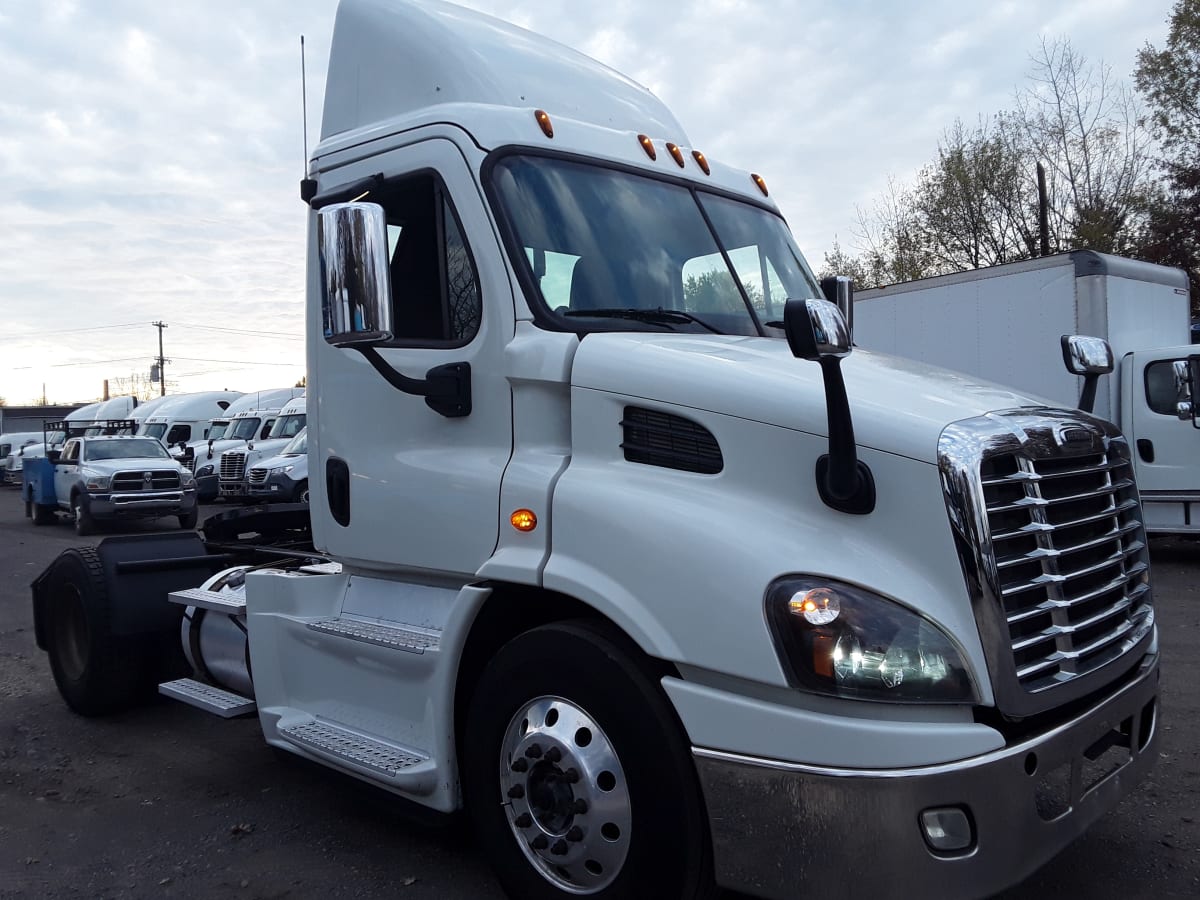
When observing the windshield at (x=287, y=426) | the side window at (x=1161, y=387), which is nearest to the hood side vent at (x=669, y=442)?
the side window at (x=1161, y=387)

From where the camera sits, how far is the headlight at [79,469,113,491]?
19047 mm

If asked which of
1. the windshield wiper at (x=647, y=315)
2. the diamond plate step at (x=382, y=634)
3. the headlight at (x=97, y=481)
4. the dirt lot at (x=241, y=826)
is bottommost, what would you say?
the dirt lot at (x=241, y=826)

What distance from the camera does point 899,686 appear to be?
2715mm

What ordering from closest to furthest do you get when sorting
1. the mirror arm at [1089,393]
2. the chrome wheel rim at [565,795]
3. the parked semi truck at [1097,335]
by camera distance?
the chrome wheel rim at [565,795]
the mirror arm at [1089,393]
the parked semi truck at [1097,335]

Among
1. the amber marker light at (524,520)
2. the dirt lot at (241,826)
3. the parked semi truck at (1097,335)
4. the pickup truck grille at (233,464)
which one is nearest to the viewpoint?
the amber marker light at (524,520)

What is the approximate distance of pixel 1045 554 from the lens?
9.61ft

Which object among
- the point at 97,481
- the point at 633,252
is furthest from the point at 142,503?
the point at 633,252

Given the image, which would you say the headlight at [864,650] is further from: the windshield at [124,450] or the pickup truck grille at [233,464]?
the pickup truck grille at [233,464]

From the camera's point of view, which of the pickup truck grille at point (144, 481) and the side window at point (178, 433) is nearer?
the pickup truck grille at point (144, 481)

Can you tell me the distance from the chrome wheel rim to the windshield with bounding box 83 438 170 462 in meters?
18.8

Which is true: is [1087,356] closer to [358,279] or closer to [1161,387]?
[358,279]

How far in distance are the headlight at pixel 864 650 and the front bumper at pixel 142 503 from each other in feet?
60.8

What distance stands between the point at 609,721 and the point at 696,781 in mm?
310

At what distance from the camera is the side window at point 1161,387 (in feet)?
37.0
